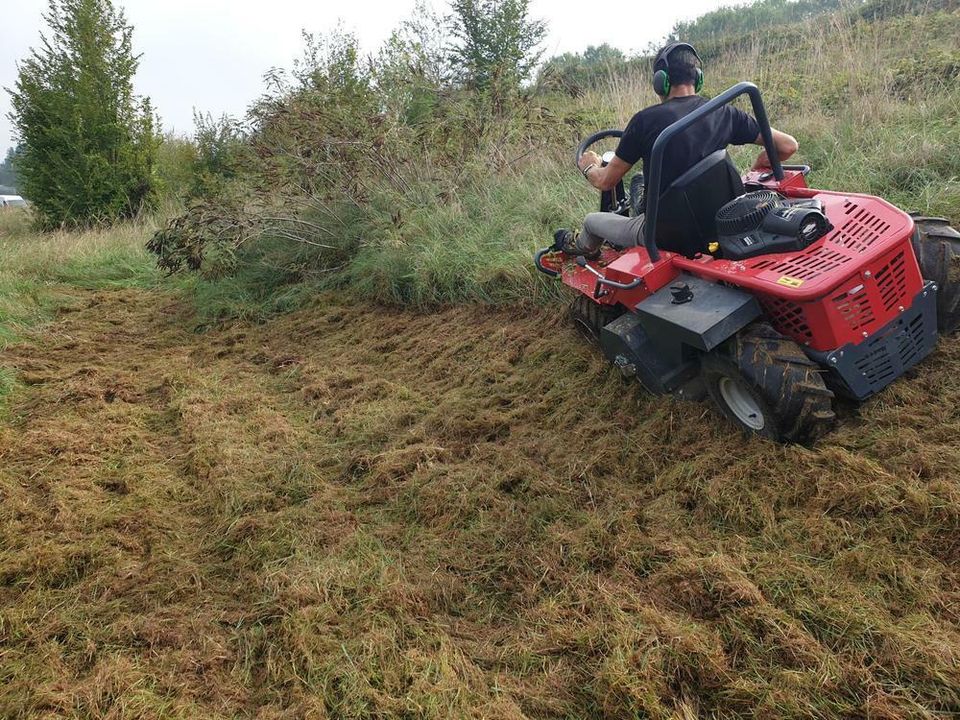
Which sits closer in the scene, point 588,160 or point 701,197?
point 701,197

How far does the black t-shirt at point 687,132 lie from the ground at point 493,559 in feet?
3.77

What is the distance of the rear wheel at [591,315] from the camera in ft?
12.2

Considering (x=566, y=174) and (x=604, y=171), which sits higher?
(x=604, y=171)

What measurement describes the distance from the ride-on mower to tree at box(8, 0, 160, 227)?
13.4 meters

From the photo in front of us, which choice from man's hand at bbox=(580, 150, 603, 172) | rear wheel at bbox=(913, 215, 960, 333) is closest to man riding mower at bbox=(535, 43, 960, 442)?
rear wheel at bbox=(913, 215, 960, 333)

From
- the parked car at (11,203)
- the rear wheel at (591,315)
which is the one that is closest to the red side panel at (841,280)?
the rear wheel at (591,315)

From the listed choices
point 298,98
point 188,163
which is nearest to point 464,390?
point 298,98

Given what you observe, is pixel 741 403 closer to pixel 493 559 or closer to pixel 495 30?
pixel 493 559

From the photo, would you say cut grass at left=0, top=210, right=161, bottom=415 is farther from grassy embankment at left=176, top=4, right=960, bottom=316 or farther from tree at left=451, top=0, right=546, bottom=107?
tree at left=451, top=0, right=546, bottom=107

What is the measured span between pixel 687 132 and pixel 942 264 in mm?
1207

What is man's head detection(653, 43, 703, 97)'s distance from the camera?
2982 millimetres

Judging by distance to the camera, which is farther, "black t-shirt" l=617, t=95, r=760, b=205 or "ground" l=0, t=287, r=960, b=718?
"black t-shirt" l=617, t=95, r=760, b=205

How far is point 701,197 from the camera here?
9.25ft

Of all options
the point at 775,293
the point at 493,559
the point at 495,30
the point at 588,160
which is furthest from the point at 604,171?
the point at 495,30
